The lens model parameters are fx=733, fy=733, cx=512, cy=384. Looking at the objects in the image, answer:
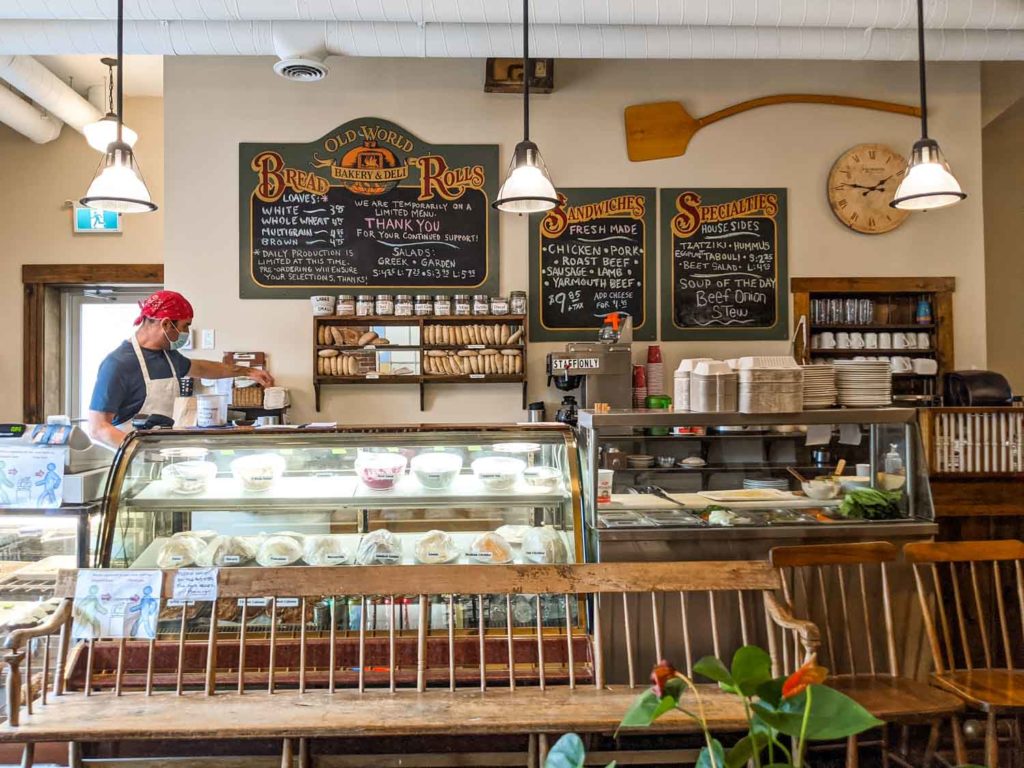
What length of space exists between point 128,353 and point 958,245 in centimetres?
534

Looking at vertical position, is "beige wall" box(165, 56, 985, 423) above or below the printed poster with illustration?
above

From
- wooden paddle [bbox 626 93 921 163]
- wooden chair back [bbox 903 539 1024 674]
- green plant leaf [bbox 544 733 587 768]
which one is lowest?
wooden chair back [bbox 903 539 1024 674]

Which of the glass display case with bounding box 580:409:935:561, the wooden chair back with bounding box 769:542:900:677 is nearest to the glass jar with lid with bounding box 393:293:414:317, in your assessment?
the glass display case with bounding box 580:409:935:561

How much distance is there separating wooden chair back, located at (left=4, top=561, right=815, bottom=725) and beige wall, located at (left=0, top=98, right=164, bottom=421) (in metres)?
4.96

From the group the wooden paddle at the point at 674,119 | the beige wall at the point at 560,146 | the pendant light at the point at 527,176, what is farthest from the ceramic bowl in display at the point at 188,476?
the wooden paddle at the point at 674,119

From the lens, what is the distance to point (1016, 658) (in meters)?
3.40

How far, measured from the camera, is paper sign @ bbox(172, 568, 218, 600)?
2111 millimetres

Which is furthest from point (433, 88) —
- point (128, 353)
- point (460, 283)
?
point (128, 353)

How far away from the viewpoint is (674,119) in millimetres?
5168

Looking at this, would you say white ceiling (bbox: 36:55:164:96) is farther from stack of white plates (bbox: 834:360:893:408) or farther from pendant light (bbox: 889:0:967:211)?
stack of white plates (bbox: 834:360:893:408)

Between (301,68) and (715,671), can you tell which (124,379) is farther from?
(715,671)

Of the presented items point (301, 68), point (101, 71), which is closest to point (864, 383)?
point (301, 68)

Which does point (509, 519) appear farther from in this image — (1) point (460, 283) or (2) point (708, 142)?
(2) point (708, 142)

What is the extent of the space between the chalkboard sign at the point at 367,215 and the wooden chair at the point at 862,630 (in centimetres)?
318
